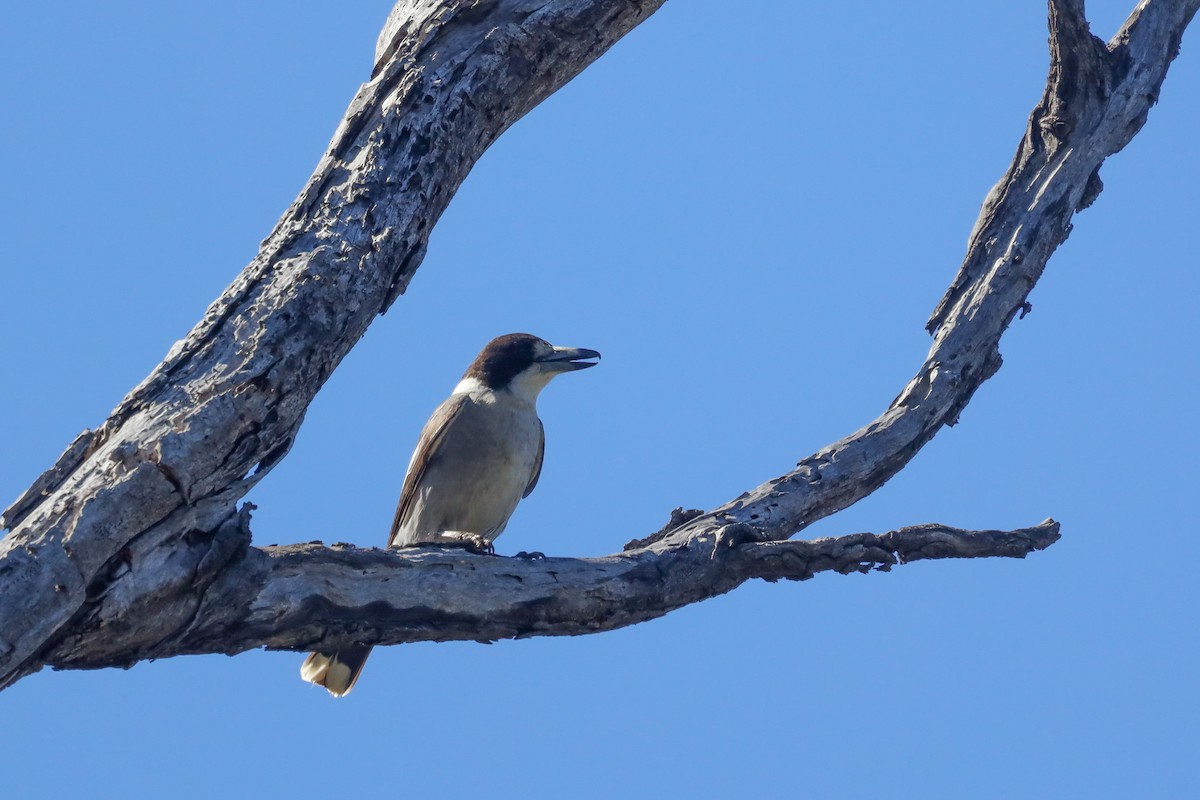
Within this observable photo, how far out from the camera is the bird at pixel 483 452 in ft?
21.9

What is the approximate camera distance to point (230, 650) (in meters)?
3.77

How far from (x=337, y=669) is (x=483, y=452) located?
1.53 m

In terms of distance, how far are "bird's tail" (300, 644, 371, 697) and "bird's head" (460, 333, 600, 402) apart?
189 centimetres

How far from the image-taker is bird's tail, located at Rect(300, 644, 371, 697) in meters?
5.48

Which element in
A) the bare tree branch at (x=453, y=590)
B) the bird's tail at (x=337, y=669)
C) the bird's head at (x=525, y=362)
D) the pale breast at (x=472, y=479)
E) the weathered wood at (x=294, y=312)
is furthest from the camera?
the bird's head at (x=525, y=362)

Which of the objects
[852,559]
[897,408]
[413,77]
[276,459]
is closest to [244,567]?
[276,459]

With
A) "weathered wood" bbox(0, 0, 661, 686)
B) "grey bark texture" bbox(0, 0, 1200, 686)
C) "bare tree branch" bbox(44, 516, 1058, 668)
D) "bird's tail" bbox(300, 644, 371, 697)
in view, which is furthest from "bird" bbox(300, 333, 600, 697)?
"weathered wood" bbox(0, 0, 661, 686)

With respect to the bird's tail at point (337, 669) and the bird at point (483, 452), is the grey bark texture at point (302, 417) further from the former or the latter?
the bird at point (483, 452)

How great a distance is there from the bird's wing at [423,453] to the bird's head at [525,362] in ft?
0.76

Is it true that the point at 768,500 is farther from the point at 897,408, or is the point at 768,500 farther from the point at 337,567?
the point at 337,567

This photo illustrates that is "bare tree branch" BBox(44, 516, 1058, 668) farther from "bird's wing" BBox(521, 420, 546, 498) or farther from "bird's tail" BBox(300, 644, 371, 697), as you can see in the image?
"bird's wing" BBox(521, 420, 546, 498)

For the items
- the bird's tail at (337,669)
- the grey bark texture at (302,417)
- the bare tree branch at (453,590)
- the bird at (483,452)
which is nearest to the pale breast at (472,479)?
the bird at (483,452)

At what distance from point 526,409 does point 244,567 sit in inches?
139

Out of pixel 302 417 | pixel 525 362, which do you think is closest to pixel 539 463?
pixel 525 362
